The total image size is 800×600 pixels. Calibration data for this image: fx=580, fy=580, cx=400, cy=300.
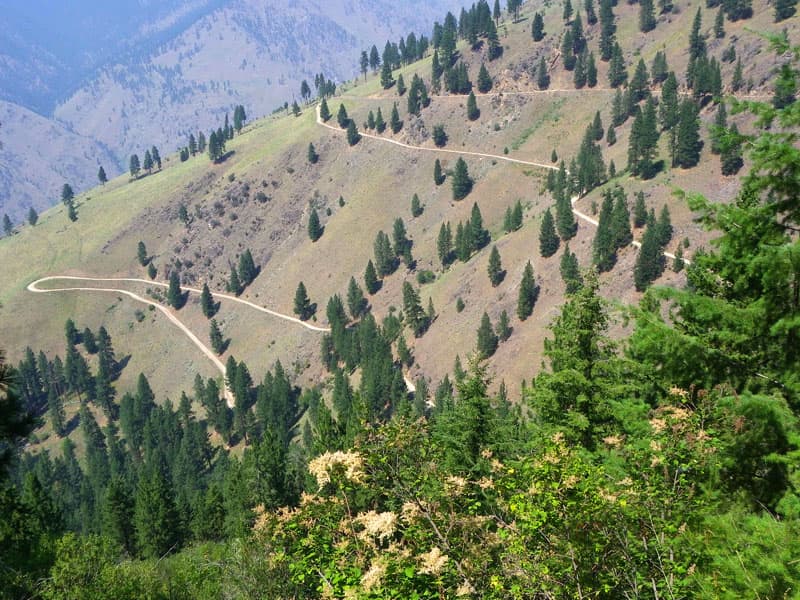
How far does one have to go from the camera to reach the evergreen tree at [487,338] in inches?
4702

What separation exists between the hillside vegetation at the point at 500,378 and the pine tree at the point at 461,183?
0.68 m

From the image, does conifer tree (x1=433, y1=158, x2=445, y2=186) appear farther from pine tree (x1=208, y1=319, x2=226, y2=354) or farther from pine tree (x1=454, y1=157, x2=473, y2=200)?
pine tree (x1=208, y1=319, x2=226, y2=354)

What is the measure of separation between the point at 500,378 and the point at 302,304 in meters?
73.5

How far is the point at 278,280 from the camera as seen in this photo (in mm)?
187125

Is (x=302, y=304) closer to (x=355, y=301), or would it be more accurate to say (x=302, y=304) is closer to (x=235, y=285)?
(x=355, y=301)

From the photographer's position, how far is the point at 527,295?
393 ft

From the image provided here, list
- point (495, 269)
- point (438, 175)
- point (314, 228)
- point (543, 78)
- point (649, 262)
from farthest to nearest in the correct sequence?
point (543, 78)
point (314, 228)
point (438, 175)
point (495, 269)
point (649, 262)

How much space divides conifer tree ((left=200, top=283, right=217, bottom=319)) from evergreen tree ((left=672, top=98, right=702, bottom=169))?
13930cm

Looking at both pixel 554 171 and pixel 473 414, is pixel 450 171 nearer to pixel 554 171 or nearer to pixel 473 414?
pixel 554 171

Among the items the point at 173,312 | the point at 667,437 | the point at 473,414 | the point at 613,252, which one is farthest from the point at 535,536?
the point at 173,312

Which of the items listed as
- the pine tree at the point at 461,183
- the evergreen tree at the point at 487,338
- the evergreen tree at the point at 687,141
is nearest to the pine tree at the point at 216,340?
the pine tree at the point at 461,183

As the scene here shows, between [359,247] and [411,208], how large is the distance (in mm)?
20624

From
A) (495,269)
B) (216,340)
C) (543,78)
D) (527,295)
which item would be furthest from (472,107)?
(216,340)

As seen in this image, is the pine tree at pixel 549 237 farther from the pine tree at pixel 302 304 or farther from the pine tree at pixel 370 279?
the pine tree at pixel 302 304
